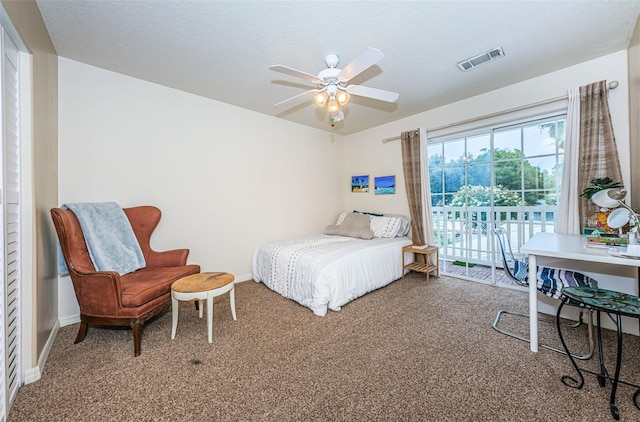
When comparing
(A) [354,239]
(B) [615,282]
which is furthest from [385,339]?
(B) [615,282]

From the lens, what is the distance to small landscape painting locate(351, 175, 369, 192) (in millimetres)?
4459

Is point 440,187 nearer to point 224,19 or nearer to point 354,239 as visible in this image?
point 354,239

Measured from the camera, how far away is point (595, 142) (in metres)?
2.27

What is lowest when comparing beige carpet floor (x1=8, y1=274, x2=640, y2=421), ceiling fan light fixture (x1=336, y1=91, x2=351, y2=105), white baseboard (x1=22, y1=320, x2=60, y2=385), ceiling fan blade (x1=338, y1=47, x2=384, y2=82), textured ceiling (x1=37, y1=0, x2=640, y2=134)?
beige carpet floor (x1=8, y1=274, x2=640, y2=421)

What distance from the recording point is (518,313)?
2375mm

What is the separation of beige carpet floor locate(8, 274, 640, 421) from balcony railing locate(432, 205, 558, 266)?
1467 mm

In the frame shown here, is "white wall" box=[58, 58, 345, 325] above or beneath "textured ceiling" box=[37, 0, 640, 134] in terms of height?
beneath

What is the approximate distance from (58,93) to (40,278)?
168cm

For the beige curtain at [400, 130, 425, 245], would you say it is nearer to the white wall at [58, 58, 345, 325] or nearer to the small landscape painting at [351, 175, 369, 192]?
the small landscape painting at [351, 175, 369, 192]

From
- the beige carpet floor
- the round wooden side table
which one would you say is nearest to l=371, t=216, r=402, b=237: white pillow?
the beige carpet floor

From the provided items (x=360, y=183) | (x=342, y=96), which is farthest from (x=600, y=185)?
(x=360, y=183)

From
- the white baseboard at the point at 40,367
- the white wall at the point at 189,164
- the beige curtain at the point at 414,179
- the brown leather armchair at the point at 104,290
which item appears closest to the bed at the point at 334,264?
the beige curtain at the point at 414,179

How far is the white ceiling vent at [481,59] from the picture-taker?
2.21 meters

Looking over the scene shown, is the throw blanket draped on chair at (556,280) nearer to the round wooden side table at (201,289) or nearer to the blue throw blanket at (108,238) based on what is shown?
the round wooden side table at (201,289)
